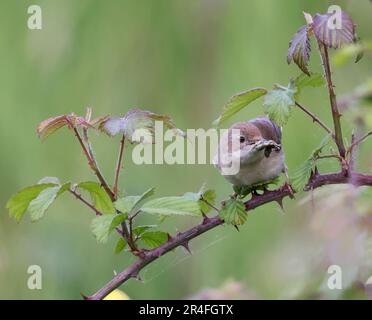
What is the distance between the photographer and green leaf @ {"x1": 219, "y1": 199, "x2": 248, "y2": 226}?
0.69 m

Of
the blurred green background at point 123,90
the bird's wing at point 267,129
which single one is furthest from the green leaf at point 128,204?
the blurred green background at point 123,90

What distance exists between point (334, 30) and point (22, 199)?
0.32m

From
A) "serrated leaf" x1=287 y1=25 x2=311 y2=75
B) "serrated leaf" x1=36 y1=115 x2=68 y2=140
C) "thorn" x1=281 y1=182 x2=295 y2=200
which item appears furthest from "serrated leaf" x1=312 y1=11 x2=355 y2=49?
"serrated leaf" x1=36 y1=115 x2=68 y2=140

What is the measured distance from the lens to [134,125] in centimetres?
70

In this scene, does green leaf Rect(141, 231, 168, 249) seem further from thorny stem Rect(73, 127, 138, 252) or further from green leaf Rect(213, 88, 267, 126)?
green leaf Rect(213, 88, 267, 126)

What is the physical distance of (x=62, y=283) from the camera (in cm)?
138

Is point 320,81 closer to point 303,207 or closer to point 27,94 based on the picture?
point 303,207

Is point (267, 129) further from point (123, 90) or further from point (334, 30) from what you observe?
point (123, 90)

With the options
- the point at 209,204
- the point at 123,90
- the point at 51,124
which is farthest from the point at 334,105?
the point at 123,90

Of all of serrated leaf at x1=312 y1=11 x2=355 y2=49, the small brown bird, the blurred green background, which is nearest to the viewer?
serrated leaf at x1=312 y1=11 x2=355 y2=49

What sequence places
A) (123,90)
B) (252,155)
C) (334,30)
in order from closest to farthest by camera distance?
(334,30)
(252,155)
(123,90)

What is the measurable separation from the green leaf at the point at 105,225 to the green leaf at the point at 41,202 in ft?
0.17

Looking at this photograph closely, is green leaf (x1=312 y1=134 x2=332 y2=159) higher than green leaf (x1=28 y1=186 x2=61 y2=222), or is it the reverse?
green leaf (x1=312 y1=134 x2=332 y2=159)

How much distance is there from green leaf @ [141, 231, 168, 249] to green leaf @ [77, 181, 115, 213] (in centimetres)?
4
